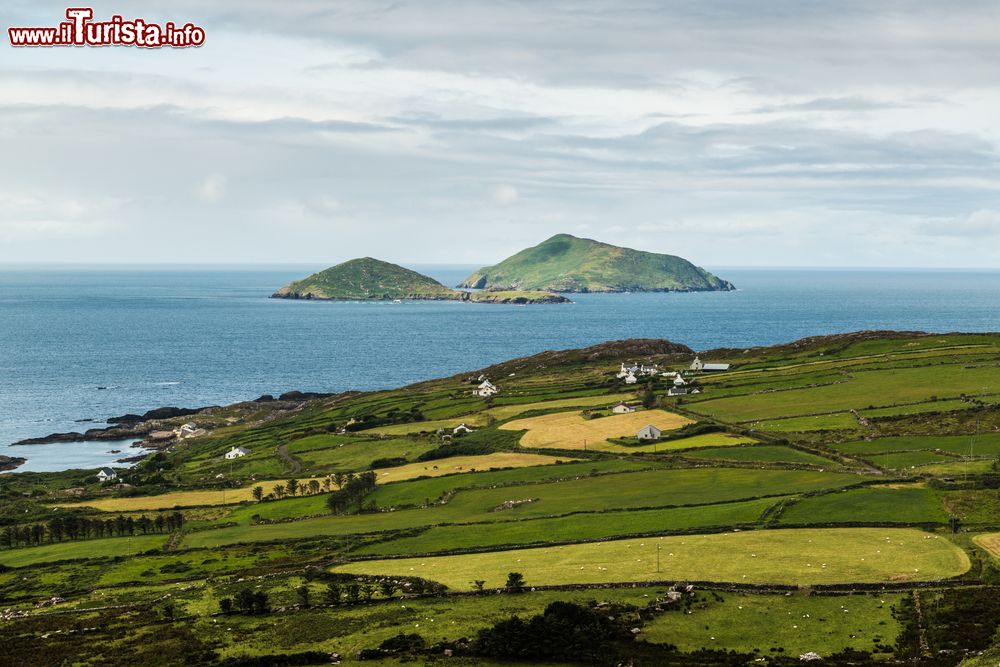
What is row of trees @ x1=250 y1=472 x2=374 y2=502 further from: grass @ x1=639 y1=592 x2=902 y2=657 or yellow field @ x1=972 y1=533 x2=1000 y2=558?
yellow field @ x1=972 y1=533 x2=1000 y2=558

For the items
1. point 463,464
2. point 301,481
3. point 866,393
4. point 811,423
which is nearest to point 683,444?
point 811,423

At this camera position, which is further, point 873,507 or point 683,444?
point 683,444

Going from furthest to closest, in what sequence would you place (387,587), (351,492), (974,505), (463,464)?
1. (463,464)
2. (351,492)
3. (974,505)
4. (387,587)

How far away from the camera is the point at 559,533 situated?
6912 centimetres

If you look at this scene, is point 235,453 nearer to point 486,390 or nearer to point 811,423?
point 486,390

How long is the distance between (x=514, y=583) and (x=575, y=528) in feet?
50.3

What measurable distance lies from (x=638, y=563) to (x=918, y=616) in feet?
55.2

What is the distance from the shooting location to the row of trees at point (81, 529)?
276 ft

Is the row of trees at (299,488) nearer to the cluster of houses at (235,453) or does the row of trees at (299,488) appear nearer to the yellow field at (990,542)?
the cluster of houses at (235,453)

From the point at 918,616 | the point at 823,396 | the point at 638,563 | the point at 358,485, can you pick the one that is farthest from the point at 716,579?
the point at 823,396

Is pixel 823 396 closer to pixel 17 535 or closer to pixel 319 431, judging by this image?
pixel 319 431

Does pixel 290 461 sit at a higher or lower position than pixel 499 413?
lower

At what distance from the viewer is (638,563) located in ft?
194

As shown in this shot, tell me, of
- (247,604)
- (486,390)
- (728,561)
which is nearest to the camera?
(247,604)
